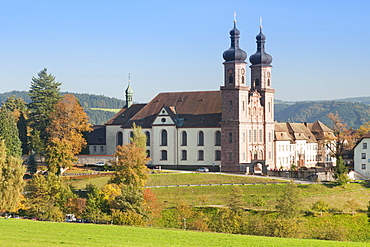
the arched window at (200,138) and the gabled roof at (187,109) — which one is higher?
the gabled roof at (187,109)

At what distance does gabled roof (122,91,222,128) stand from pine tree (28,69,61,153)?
429 inches

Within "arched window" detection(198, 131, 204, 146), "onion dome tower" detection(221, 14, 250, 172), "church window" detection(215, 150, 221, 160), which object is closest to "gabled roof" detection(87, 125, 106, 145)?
"arched window" detection(198, 131, 204, 146)

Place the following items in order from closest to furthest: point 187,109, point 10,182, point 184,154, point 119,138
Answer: point 10,182 < point 184,154 < point 187,109 < point 119,138

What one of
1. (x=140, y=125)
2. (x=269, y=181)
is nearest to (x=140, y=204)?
(x=269, y=181)

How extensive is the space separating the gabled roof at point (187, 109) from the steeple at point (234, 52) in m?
7.27

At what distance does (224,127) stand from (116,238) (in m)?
48.4

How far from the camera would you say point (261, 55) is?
91875mm

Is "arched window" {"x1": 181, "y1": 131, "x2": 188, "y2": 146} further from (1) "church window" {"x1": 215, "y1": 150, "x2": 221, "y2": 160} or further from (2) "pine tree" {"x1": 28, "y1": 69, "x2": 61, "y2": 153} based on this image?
(2) "pine tree" {"x1": 28, "y1": 69, "x2": 61, "y2": 153}

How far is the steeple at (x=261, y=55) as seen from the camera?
91.8 metres

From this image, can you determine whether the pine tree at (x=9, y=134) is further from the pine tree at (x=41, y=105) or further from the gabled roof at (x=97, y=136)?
the gabled roof at (x=97, y=136)

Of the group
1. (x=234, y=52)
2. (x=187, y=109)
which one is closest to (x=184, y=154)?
(x=187, y=109)

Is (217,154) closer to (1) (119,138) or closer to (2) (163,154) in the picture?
(2) (163,154)

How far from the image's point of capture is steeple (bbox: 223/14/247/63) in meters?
87.0

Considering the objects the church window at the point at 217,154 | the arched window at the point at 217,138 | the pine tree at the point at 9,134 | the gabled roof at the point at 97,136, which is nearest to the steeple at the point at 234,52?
the arched window at the point at 217,138
